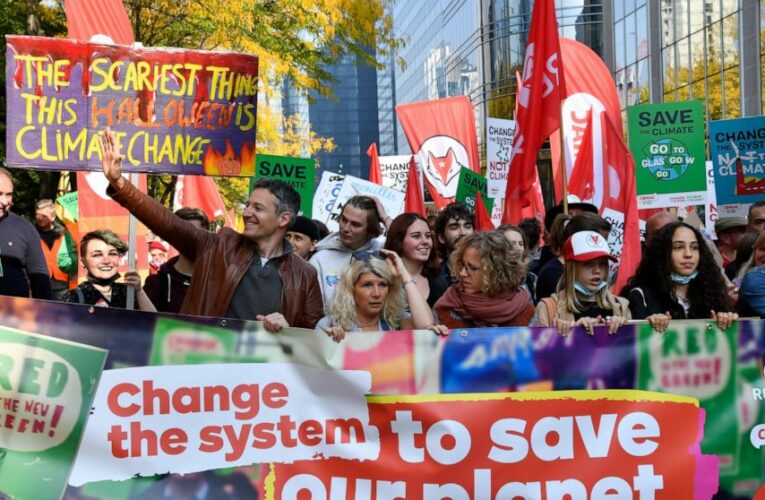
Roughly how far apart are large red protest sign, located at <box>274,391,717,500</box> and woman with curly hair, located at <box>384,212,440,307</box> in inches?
70.0

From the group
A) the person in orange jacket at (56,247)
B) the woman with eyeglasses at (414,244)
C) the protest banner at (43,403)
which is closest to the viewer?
the protest banner at (43,403)

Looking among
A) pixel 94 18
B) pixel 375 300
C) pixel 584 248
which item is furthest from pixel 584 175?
pixel 375 300

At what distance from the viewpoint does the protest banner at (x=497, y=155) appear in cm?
1466

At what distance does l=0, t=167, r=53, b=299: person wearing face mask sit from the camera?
650 cm

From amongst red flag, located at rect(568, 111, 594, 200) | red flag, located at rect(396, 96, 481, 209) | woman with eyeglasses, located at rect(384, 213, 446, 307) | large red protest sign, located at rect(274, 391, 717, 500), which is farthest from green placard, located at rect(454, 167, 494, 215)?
large red protest sign, located at rect(274, 391, 717, 500)

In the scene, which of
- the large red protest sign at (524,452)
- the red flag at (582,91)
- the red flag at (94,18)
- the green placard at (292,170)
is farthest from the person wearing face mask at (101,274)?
the red flag at (582,91)

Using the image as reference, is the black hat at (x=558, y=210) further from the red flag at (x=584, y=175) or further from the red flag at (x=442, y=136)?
the red flag at (x=442, y=136)

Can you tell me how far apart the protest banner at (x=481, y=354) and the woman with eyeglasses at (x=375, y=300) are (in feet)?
1.13

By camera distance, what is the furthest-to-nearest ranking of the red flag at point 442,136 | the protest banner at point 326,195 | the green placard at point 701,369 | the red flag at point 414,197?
1. the red flag at point 442,136
2. the protest banner at point 326,195
3. the red flag at point 414,197
4. the green placard at point 701,369

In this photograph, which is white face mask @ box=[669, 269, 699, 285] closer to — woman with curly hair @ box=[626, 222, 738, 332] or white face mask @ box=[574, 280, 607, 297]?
woman with curly hair @ box=[626, 222, 738, 332]

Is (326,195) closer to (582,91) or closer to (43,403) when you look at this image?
(582,91)

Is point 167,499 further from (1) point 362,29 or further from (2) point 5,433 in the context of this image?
(1) point 362,29

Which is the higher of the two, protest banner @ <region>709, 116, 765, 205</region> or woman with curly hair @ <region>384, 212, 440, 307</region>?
protest banner @ <region>709, 116, 765, 205</region>

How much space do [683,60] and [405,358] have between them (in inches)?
1034
